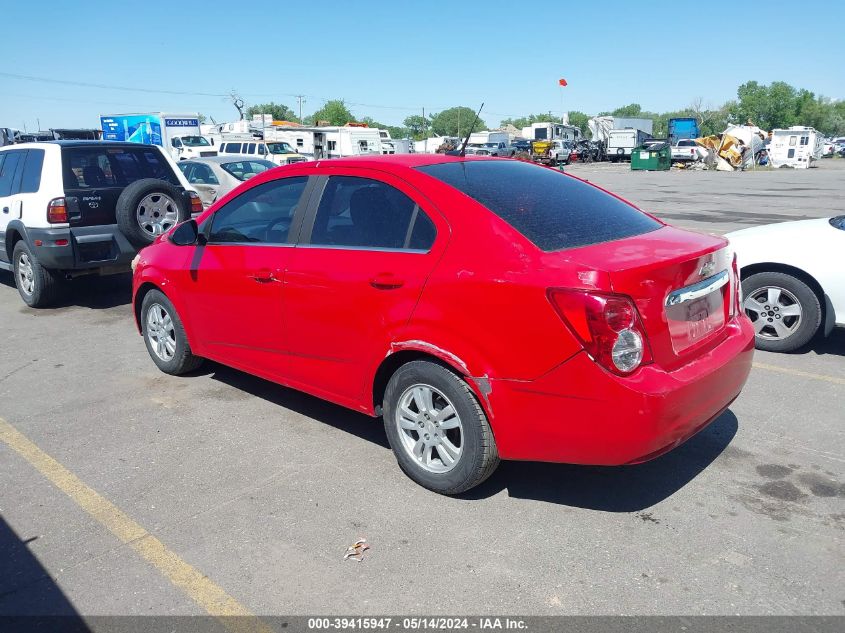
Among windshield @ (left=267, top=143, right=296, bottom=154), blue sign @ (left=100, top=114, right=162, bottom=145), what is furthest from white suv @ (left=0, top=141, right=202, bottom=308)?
blue sign @ (left=100, top=114, right=162, bottom=145)

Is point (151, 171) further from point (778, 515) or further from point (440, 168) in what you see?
point (778, 515)

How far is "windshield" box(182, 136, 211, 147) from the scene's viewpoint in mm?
34438

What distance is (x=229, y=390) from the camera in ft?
17.2

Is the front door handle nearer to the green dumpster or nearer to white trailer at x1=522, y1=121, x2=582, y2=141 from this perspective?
the green dumpster

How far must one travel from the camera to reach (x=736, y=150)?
141 feet

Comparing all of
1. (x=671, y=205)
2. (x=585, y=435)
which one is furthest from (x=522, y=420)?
(x=671, y=205)

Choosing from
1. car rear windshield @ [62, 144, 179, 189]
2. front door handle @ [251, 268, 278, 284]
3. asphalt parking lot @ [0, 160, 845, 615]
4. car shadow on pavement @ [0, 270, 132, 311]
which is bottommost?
asphalt parking lot @ [0, 160, 845, 615]

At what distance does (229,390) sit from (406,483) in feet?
6.63

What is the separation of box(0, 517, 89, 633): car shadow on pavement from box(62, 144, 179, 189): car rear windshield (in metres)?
5.29

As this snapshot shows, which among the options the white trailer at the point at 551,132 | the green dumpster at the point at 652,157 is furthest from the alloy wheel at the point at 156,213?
the white trailer at the point at 551,132

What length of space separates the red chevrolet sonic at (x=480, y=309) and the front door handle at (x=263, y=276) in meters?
0.01

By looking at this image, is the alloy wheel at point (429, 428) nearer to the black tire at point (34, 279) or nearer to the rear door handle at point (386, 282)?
the rear door handle at point (386, 282)

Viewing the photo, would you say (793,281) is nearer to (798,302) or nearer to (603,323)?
(798,302)

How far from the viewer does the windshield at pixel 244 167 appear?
1376 centimetres
